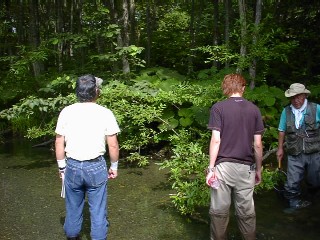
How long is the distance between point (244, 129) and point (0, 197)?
4.39 metres

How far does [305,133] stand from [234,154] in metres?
2.03

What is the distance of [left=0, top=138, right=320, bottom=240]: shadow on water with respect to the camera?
478cm

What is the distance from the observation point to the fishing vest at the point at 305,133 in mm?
5246

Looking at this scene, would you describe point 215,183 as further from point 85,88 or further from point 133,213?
point 133,213

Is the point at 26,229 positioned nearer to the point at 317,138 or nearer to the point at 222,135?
the point at 222,135

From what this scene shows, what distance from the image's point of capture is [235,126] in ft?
12.2

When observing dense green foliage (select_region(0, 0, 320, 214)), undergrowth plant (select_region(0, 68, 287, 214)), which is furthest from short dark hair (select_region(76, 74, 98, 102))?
undergrowth plant (select_region(0, 68, 287, 214))

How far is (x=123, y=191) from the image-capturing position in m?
6.52

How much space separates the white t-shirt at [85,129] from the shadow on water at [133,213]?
4.59 ft

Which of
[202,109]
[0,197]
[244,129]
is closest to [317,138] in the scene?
[244,129]

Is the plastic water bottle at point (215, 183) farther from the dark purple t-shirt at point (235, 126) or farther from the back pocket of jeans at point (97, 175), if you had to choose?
the back pocket of jeans at point (97, 175)

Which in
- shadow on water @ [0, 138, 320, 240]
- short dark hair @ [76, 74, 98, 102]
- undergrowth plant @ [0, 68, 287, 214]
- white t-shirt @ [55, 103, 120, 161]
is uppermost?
short dark hair @ [76, 74, 98, 102]

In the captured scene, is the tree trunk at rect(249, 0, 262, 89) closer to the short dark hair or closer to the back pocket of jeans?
the short dark hair

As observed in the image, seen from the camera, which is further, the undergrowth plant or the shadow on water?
the undergrowth plant
